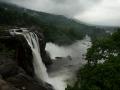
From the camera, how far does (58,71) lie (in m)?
46.4

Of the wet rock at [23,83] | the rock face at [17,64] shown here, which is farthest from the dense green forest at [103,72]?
the rock face at [17,64]

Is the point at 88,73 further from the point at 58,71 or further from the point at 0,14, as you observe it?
the point at 0,14

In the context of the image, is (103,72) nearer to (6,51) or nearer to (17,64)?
(17,64)

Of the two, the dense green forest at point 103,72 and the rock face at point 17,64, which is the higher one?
the dense green forest at point 103,72

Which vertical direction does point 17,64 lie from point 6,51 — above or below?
below

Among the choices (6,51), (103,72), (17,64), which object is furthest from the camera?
(6,51)

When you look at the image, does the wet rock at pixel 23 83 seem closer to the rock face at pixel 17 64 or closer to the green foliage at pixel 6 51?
the rock face at pixel 17 64

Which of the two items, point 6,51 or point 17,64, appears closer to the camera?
point 17,64

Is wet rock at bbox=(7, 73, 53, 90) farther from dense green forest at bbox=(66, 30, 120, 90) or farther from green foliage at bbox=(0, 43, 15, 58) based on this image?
dense green forest at bbox=(66, 30, 120, 90)

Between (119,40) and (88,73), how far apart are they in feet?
14.8

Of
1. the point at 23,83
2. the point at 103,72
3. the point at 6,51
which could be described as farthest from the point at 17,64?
the point at 103,72

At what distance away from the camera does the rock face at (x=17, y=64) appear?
94.9ft

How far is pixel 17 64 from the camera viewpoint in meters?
33.9

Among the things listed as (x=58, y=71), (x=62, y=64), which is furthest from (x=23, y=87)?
(x=62, y=64)
